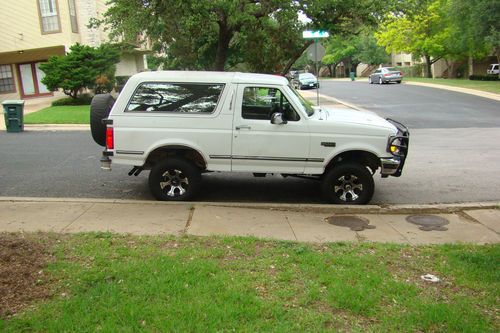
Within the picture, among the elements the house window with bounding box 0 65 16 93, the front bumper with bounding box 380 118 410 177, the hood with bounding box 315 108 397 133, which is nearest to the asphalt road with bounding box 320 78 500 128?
the hood with bounding box 315 108 397 133

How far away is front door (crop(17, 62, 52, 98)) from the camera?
98.9 feet

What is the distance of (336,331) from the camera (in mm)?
3535

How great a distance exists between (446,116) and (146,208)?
56.7ft

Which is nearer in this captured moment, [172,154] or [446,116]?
[172,154]

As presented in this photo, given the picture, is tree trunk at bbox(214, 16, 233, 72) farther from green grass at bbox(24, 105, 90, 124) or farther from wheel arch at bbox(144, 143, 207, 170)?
wheel arch at bbox(144, 143, 207, 170)

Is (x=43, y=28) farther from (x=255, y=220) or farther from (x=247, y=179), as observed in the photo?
(x=255, y=220)

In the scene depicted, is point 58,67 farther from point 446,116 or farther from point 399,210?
point 399,210

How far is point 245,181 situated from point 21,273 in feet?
17.2

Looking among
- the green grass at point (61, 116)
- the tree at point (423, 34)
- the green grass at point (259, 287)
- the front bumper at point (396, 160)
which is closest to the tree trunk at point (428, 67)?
the tree at point (423, 34)

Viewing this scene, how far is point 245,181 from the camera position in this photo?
29.9 feet

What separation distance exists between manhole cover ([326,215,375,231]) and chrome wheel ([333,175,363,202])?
1.77 ft

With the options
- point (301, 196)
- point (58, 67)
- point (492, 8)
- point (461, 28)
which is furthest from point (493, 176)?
point (461, 28)

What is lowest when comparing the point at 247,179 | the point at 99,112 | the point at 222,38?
the point at 247,179

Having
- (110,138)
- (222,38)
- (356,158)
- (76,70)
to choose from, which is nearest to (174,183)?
(110,138)
